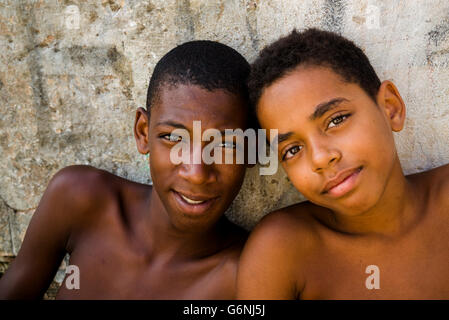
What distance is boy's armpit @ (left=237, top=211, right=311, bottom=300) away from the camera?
4.70 feet

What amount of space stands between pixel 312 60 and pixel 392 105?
30 cm

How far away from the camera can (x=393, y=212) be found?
4.77 feet

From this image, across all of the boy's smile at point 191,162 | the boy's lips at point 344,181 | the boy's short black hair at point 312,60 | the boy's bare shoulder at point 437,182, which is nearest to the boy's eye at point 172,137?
the boy's smile at point 191,162

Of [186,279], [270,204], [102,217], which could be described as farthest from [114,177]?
[270,204]

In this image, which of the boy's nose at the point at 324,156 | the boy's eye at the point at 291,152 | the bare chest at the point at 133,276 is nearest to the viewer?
the boy's nose at the point at 324,156

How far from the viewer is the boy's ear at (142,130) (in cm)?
165

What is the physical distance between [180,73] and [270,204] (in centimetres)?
64

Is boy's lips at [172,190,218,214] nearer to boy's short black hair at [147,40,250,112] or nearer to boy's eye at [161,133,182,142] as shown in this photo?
boy's eye at [161,133,182,142]

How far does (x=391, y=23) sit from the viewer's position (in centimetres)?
165

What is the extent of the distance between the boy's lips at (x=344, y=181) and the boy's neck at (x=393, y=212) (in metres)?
0.17

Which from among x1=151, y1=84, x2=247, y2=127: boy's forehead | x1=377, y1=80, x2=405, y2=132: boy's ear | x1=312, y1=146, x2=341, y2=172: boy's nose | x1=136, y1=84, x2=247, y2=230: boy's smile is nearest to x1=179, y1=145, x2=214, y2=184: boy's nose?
x1=136, y1=84, x2=247, y2=230: boy's smile

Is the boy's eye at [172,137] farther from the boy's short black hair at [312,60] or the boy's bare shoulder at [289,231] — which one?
the boy's bare shoulder at [289,231]

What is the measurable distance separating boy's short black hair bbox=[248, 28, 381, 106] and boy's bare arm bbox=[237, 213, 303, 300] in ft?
1.34

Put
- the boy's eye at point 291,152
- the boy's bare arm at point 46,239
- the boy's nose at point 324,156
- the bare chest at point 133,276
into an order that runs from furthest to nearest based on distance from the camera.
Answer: the boy's bare arm at point 46,239 → the bare chest at point 133,276 → the boy's eye at point 291,152 → the boy's nose at point 324,156
